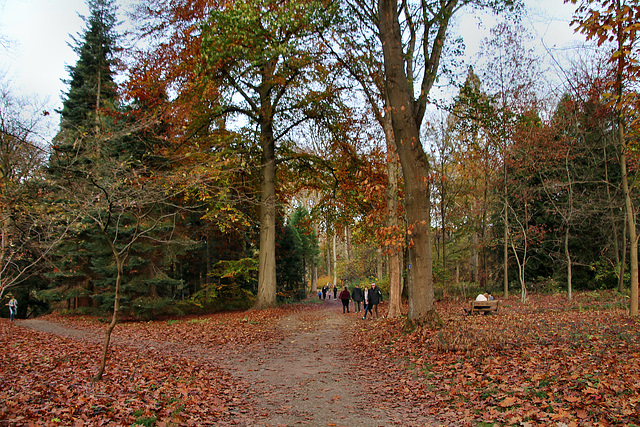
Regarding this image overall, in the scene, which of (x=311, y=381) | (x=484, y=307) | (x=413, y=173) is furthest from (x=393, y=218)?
(x=311, y=381)

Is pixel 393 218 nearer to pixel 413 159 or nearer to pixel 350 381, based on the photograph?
pixel 413 159

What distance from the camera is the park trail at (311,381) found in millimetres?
5488

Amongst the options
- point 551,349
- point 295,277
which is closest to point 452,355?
point 551,349

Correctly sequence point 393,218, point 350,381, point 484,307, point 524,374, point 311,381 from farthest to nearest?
point 484,307 < point 393,218 < point 311,381 < point 350,381 < point 524,374

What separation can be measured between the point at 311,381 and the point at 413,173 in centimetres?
540

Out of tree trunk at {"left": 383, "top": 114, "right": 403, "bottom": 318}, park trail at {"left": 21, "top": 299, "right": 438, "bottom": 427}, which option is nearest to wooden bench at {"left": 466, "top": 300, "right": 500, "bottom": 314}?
tree trunk at {"left": 383, "top": 114, "right": 403, "bottom": 318}

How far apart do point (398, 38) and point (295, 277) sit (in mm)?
29393

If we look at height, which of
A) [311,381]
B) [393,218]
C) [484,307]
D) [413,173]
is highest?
[413,173]

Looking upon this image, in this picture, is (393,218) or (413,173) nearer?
(413,173)

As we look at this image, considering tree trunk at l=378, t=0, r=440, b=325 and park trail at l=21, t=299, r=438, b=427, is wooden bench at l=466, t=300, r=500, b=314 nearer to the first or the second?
park trail at l=21, t=299, r=438, b=427

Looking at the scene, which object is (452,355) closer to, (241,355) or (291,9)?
(241,355)

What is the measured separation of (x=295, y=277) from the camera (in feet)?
→ 122

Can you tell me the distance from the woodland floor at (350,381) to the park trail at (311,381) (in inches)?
1.2

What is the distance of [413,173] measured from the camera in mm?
9852
